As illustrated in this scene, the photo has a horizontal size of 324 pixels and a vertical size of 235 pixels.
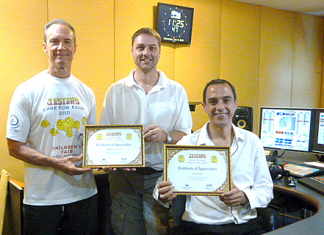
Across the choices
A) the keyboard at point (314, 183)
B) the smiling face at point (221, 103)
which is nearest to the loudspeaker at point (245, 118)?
the keyboard at point (314, 183)

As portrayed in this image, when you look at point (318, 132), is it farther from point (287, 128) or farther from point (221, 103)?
point (221, 103)

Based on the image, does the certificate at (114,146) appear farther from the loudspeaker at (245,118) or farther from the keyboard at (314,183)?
the loudspeaker at (245,118)

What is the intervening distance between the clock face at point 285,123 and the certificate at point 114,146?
164 cm

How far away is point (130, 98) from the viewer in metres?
1.81

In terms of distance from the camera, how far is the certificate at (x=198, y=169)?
4.61ft

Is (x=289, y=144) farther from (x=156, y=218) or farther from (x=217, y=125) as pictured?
(x=156, y=218)

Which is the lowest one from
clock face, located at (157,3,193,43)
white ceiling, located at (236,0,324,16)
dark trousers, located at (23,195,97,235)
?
dark trousers, located at (23,195,97,235)

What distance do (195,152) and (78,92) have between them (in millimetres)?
798

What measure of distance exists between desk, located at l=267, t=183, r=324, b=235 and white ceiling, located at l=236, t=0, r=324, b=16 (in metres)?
3.47

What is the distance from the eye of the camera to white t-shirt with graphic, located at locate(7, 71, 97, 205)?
1.52 metres

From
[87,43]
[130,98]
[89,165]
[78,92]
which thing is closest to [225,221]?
[89,165]

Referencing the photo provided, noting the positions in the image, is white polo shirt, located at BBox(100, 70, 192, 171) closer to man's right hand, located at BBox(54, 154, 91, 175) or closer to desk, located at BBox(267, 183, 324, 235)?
man's right hand, located at BBox(54, 154, 91, 175)

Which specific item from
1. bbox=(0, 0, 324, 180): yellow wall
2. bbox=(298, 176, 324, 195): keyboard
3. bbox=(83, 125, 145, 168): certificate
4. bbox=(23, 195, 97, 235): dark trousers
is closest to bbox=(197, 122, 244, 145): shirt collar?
bbox=(83, 125, 145, 168): certificate

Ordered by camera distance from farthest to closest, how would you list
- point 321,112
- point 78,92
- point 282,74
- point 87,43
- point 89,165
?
point 282,74
point 87,43
point 321,112
point 78,92
point 89,165
